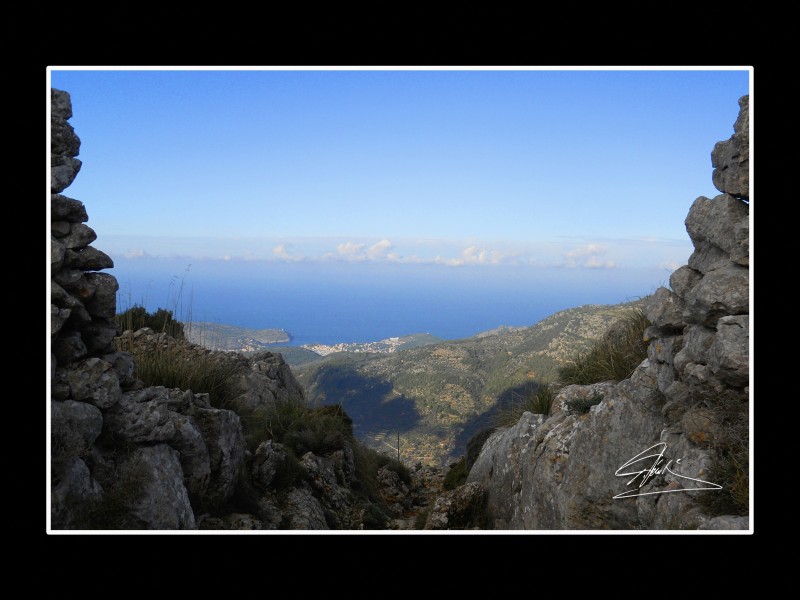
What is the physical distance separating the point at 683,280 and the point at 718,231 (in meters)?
0.71

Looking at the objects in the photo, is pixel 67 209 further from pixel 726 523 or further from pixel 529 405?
pixel 529 405

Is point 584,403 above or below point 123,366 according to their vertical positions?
below

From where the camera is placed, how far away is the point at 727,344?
5207mm

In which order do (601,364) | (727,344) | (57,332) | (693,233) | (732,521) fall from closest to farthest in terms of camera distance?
1. (732,521)
2. (727,344)
3. (57,332)
4. (693,233)
5. (601,364)

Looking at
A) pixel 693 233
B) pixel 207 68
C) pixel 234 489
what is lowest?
pixel 234 489

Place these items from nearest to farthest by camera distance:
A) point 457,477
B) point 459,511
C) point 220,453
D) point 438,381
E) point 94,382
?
point 94,382 → point 220,453 → point 459,511 → point 457,477 → point 438,381

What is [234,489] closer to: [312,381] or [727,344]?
[727,344]

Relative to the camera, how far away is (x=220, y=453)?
6711mm

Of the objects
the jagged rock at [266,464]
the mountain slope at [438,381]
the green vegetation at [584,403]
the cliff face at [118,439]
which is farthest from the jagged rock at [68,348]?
the mountain slope at [438,381]

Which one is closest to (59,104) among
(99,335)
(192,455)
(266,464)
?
(99,335)

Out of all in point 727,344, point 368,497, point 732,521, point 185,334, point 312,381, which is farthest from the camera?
point 312,381
